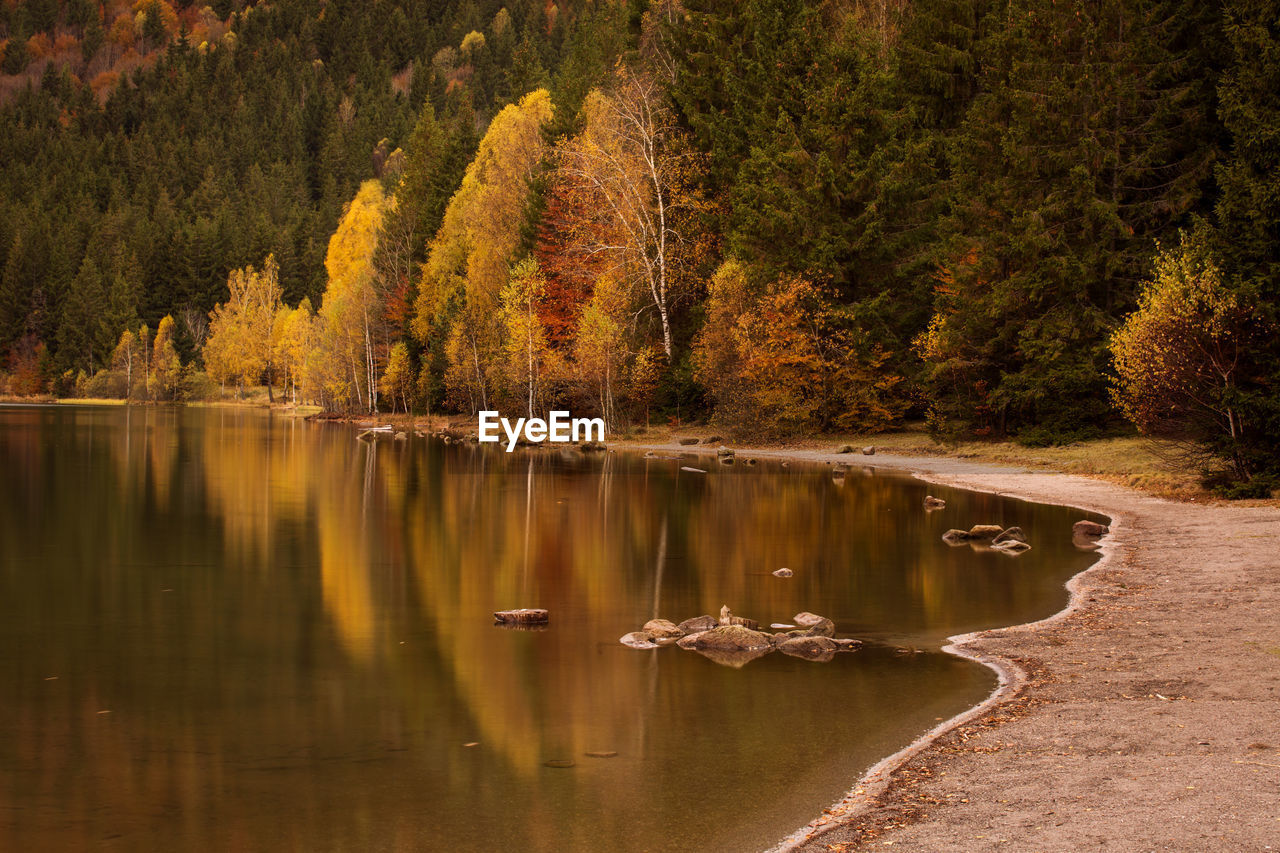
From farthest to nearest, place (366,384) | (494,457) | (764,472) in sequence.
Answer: (366,384) → (494,457) → (764,472)

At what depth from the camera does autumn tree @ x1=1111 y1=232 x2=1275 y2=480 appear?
25359 millimetres

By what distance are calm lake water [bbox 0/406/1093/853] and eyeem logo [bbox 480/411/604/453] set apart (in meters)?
25.8

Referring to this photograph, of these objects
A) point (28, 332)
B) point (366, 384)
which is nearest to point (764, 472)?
point (366, 384)

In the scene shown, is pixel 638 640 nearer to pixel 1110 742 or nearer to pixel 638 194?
pixel 1110 742

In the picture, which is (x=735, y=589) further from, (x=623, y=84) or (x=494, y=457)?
(x=623, y=84)

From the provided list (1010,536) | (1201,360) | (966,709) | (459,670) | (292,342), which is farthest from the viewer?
(292,342)

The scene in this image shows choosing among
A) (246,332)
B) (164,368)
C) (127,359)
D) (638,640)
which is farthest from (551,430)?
(127,359)

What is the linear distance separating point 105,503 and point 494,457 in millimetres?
20082

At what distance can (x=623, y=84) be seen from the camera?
61.6 metres

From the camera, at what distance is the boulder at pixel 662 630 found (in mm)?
13852

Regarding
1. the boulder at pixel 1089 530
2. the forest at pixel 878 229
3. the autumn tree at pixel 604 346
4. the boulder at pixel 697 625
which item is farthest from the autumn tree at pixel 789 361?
the boulder at pixel 697 625

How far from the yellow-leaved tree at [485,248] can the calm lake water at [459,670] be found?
39.6 metres

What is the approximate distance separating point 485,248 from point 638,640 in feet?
190

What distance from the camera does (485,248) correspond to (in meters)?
69.6
